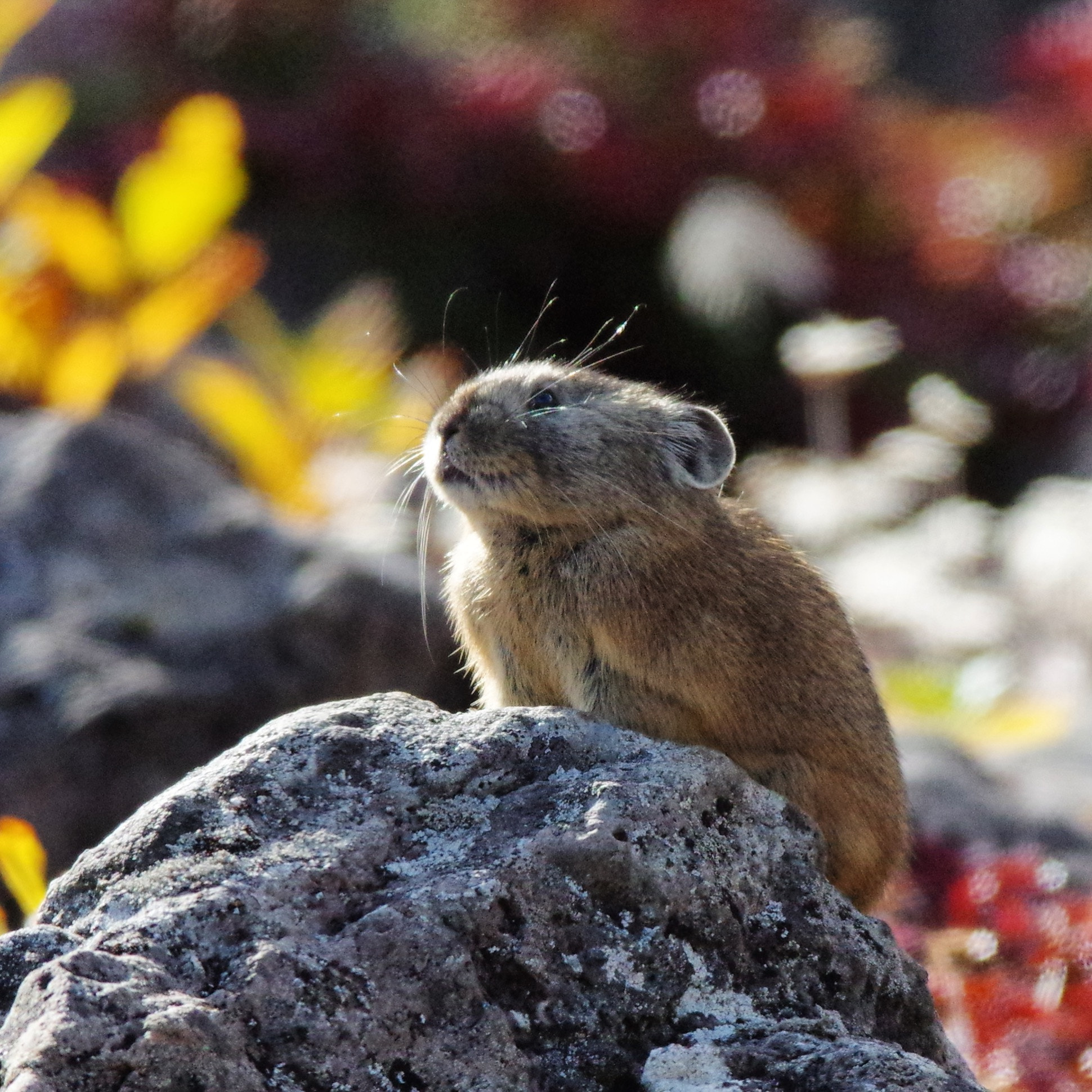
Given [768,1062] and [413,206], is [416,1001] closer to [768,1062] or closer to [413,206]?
[768,1062]

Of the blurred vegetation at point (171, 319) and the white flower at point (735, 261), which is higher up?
the blurred vegetation at point (171, 319)

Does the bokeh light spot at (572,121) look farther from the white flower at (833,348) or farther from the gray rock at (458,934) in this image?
the gray rock at (458,934)

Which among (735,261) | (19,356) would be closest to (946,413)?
(735,261)

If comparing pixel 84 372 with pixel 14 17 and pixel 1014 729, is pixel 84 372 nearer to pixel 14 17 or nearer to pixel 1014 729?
pixel 14 17

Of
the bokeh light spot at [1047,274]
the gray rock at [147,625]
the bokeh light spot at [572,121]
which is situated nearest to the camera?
the gray rock at [147,625]

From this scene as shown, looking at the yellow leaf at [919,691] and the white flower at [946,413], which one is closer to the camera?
the yellow leaf at [919,691]

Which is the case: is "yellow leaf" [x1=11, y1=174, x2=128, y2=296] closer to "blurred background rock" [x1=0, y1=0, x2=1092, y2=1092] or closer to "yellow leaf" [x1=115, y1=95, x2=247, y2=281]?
"blurred background rock" [x1=0, y1=0, x2=1092, y2=1092]

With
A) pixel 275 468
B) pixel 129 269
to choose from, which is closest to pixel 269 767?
pixel 275 468

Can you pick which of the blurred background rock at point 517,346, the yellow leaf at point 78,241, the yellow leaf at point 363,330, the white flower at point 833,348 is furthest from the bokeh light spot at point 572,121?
the yellow leaf at point 78,241
